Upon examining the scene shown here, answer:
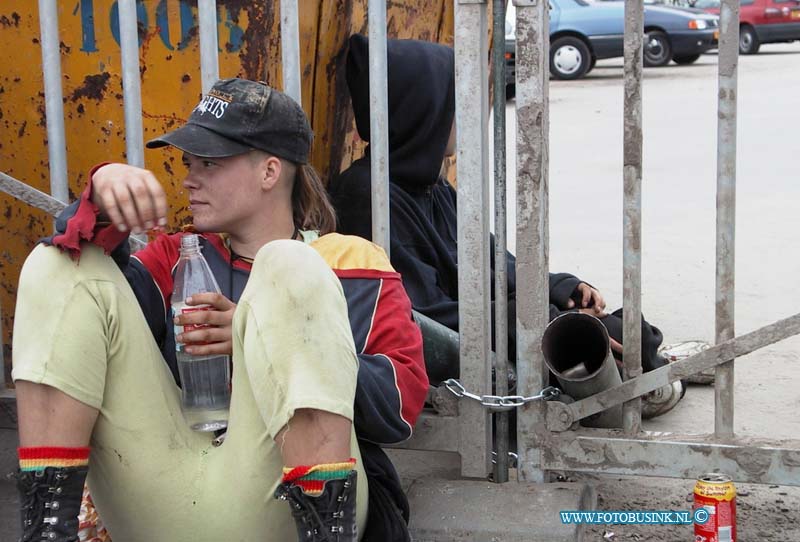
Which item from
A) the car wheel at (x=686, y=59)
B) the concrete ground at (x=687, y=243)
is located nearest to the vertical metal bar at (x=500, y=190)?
the concrete ground at (x=687, y=243)

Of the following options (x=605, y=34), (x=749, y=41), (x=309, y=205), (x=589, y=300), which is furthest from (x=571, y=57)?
(x=309, y=205)

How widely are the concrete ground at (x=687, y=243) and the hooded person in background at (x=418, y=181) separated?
48 centimetres

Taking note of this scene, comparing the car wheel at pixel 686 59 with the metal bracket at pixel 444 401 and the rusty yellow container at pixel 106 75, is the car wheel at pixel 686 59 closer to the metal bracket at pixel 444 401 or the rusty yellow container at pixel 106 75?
the rusty yellow container at pixel 106 75

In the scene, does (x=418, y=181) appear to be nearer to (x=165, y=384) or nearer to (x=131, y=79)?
(x=131, y=79)

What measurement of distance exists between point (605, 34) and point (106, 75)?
45.7 feet

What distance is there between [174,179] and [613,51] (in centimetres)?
1402

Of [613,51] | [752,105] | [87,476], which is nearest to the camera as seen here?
[87,476]

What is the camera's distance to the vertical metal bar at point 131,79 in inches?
110

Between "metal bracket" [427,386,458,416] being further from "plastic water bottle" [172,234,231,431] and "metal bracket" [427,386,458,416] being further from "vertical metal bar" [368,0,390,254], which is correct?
"plastic water bottle" [172,234,231,431]

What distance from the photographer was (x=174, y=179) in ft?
10.6

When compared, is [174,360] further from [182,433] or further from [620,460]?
[620,460]

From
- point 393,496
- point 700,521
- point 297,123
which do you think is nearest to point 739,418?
point 700,521

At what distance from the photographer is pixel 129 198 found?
223cm

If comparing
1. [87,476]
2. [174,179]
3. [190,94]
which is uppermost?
[190,94]
